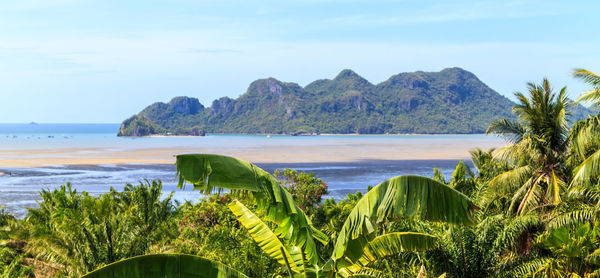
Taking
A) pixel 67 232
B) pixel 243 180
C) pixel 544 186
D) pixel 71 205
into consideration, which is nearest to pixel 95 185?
pixel 71 205

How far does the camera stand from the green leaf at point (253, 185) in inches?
236

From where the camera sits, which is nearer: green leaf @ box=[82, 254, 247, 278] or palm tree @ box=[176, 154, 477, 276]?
green leaf @ box=[82, 254, 247, 278]

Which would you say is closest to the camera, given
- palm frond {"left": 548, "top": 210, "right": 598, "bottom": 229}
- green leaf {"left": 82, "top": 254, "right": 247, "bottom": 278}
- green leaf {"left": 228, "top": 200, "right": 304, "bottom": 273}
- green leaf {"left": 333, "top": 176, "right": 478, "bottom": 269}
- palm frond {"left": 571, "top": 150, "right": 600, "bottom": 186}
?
green leaf {"left": 82, "top": 254, "right": 247, "bottom": 278}

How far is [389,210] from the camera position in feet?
20.8

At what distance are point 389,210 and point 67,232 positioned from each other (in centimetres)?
1339

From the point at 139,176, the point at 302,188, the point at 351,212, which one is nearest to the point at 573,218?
the point at 351,212

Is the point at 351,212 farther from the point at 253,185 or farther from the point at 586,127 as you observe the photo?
the point at 586,127

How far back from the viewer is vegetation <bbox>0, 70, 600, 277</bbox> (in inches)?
251

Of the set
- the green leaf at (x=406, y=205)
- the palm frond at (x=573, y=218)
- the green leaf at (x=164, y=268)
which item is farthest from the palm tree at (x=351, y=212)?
the palm frond at (x=573, y=218)

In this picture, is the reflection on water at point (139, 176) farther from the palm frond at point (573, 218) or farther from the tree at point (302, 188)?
the palm frond at point (573, 218)

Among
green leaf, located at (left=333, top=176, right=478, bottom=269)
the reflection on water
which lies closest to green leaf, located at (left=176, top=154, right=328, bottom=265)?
green leaf, located at (left=333, top=176, right=478, bottom=269)

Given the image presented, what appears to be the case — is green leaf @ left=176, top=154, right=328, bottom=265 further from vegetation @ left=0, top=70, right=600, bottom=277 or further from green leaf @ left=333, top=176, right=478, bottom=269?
green leaf @ left=333, top=176, right=478, bottom=269

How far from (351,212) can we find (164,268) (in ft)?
7.51

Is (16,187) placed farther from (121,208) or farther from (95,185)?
(121,208)
